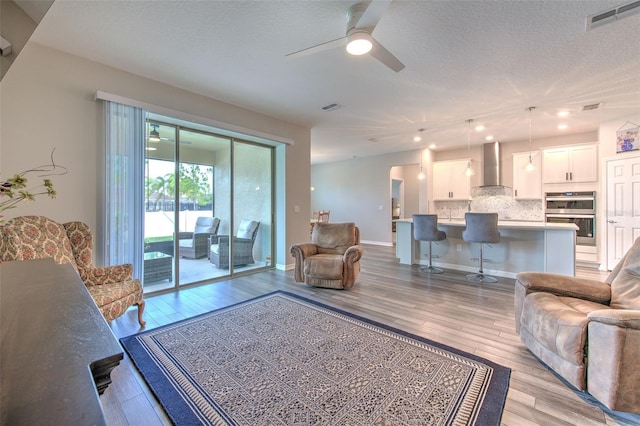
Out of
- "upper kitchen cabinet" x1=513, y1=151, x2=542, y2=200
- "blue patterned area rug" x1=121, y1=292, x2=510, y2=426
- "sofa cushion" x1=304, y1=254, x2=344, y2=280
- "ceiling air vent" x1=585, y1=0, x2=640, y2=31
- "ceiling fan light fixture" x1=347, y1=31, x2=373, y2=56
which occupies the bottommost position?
"blue patterned area rug" x1=121, y1=292, x2=510, y2=426

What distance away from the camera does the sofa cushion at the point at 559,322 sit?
168 centimetres

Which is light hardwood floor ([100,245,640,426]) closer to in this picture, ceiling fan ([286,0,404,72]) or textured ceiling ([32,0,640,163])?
ceiling fan ([286,0,404,72])

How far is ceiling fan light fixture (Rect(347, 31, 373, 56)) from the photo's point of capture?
6.56ft

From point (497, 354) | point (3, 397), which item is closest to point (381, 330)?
point (497, 354)

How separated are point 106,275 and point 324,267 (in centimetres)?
251

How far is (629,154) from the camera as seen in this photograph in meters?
4.64

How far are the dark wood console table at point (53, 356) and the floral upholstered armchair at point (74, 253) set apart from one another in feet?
4.54

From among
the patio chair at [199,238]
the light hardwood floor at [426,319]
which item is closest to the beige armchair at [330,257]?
the light hardwood floor at [426,319]

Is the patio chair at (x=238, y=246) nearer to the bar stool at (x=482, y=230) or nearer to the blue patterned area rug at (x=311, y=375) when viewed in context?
the blue patterned area rug at (x=311, y=375)

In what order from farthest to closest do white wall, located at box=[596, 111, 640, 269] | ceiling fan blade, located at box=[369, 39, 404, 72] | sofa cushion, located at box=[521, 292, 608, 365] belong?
white wall, located at box=[596, 111, 640, 269]
ceiling fan blade, located at box=[369, 39, 404, 72]
sofa cushion, located at box=[521, 292, 608, 365]

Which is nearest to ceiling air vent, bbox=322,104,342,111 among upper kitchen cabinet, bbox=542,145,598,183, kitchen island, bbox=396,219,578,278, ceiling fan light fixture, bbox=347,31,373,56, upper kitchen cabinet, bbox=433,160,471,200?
ceiling fan light fixture, bbox=347,31,373,56

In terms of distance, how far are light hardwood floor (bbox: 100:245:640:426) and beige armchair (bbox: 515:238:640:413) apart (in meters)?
0.15

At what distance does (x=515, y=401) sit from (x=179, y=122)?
4.54 m

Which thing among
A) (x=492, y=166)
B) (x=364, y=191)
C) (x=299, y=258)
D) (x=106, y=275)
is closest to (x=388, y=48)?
(x=299, y=258)
